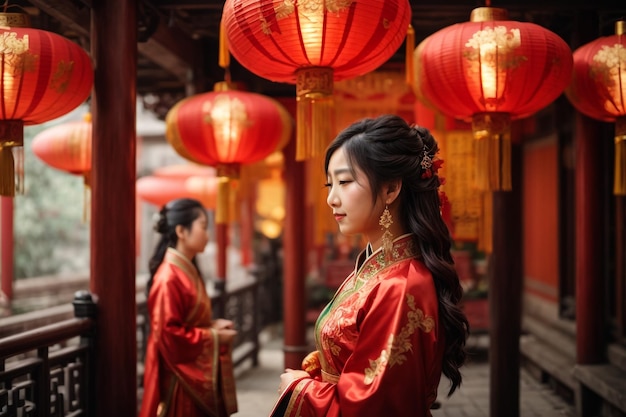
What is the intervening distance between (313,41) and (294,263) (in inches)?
195

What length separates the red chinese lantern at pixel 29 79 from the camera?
9.54 ft

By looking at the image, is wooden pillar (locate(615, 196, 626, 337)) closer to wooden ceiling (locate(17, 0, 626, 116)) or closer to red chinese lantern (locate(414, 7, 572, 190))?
wooden ceiling (locate(17, 0, 626, 116))

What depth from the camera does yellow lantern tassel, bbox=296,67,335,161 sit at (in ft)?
9.61

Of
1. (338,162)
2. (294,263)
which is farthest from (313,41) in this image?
(294,263)

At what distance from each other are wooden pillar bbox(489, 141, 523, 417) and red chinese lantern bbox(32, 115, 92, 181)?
3.19m

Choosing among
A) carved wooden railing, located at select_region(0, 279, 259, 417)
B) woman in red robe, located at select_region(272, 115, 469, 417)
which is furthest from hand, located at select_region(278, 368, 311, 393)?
carved wooden railing, located at select_region(0, 279, 259, 417)

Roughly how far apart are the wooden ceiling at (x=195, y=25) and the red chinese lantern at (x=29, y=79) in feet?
2.40

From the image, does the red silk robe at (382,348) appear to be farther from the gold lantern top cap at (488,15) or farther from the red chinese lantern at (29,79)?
the red chinese lantern at (29,79)

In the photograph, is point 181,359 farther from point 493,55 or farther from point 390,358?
point 493,55

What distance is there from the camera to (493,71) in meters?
3.15

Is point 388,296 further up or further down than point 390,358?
further up

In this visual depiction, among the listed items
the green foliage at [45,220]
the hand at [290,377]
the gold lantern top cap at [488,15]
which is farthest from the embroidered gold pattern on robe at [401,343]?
the green foliage at [45,220]

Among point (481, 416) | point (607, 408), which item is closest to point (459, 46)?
point (607, 408)

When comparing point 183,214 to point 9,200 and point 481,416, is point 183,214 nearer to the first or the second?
point 9,200
